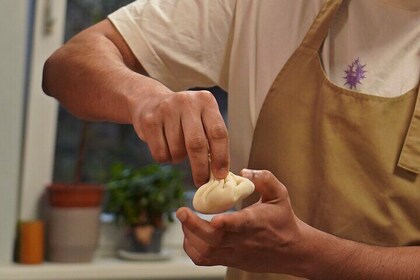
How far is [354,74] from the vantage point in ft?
3.87

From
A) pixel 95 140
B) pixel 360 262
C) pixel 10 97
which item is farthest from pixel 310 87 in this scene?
pixel 95 140

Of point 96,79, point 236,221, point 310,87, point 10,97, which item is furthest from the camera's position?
point 10,97

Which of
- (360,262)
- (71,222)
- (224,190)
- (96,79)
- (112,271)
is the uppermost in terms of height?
(96,79)

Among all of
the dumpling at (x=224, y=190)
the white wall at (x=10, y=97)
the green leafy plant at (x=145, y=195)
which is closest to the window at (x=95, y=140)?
the green leafy plant at (x=145, y=195)

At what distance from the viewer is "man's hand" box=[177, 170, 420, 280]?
0.85 meters

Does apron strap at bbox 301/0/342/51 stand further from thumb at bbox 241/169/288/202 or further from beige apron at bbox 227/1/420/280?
thumb at bbox 241/169/288/202

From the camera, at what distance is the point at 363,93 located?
3.82 feet

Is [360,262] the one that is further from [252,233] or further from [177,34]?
[177,34]

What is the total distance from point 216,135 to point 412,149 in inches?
17.1

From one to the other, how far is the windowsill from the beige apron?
0.81 m

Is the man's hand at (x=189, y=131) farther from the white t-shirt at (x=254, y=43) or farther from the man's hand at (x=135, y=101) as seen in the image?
the white t-shirt at (x=254, y=43)

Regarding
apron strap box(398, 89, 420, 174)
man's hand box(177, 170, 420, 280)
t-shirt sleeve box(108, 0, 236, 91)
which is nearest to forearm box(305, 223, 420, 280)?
man's hand box(177, 170, 420, 280)

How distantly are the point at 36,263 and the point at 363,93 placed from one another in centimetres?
110

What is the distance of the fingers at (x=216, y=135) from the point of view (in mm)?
847
